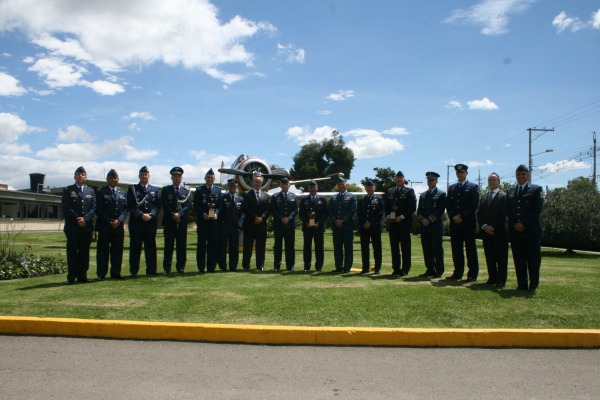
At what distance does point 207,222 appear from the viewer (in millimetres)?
9500

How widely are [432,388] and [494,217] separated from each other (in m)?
4.62

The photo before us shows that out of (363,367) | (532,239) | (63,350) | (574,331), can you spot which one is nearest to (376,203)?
(532,239)

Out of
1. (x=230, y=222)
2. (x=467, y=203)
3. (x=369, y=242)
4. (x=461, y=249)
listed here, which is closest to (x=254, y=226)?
(x=230, y=222)

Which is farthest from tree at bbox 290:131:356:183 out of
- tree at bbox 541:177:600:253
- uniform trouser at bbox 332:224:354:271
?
uniform trouser at bbox 332:224:354:271

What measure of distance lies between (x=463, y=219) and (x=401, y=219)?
3.82ft

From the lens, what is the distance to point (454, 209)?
832 cm

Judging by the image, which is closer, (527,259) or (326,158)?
(527,259)

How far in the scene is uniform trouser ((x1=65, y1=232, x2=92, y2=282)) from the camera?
8.15m

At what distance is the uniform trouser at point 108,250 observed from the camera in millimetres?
8469

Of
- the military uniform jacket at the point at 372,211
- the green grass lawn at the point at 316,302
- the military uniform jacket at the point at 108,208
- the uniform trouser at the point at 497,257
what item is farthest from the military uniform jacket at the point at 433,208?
the military uniform jacket at the point at 108,208

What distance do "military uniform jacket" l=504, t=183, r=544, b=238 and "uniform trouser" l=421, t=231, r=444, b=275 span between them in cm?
143

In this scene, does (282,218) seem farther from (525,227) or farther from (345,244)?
(525,227)

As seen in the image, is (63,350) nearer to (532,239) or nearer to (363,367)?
(363,367)

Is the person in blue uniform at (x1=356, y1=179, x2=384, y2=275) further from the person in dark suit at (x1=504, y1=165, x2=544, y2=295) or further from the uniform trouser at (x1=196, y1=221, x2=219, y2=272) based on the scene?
the uniform trouser at (x1=196, y1=221, x2=219, y2=272)
